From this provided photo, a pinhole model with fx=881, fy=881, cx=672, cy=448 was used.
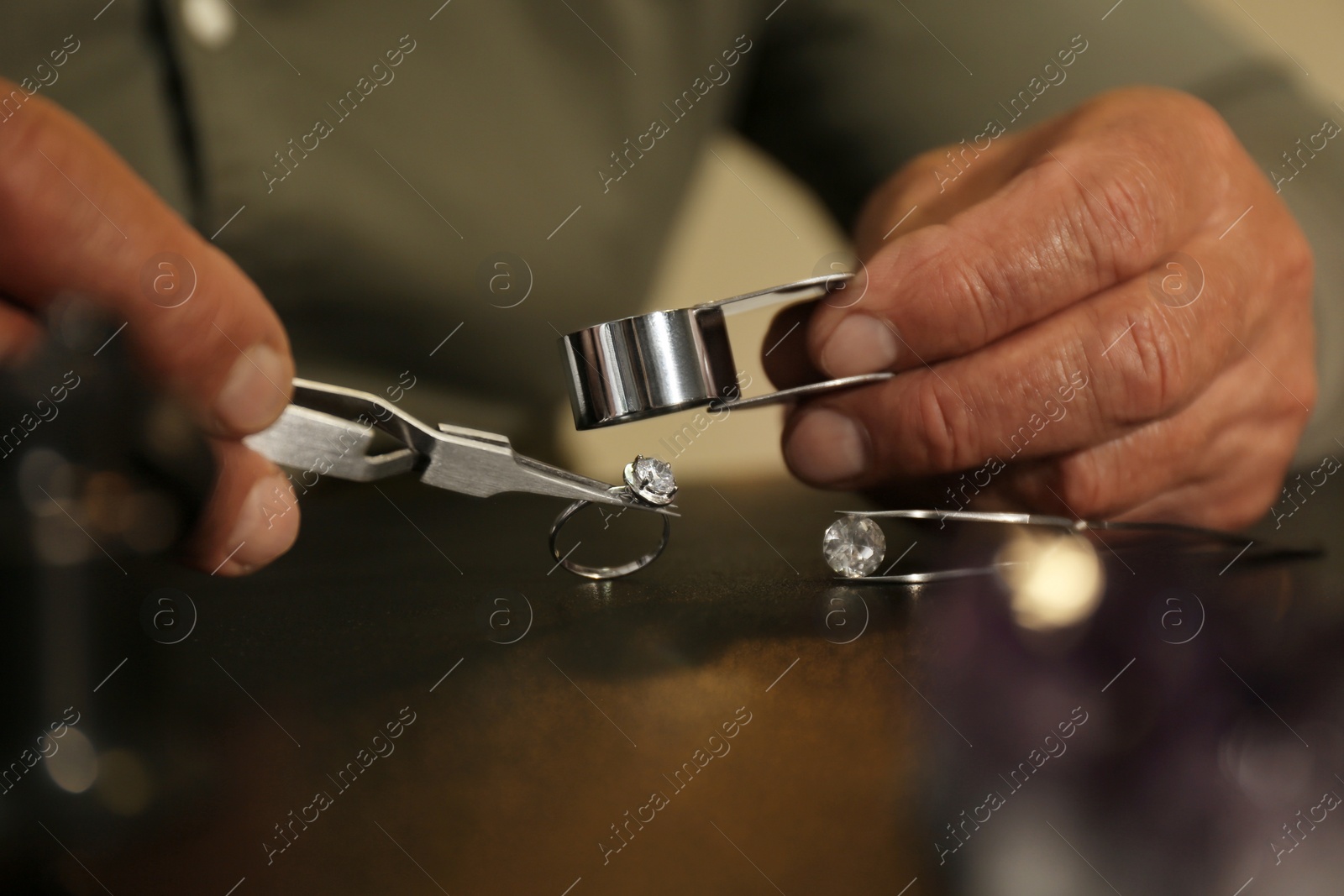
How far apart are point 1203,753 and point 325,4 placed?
3.01 ft

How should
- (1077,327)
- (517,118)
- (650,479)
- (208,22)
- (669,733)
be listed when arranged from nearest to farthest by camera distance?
(669,733), (650,479), (1077,327), (208,22), (517,118)

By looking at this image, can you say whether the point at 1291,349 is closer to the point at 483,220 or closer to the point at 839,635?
the point at 839,635

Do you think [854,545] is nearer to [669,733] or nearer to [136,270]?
[669,733]

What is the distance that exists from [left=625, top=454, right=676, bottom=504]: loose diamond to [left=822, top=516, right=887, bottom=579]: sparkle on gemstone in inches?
3.2

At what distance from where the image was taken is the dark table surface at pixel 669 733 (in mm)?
214

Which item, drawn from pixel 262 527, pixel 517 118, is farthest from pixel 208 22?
pixel 262 527

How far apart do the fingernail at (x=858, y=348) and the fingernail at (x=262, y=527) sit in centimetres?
28

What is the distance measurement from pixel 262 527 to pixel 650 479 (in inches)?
7.0

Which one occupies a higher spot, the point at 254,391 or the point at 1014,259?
the point at 254,391

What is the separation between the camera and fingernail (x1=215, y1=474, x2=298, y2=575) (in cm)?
37

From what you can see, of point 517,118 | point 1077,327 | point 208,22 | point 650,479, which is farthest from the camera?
point 517,118

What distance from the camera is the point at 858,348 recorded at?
47 cm

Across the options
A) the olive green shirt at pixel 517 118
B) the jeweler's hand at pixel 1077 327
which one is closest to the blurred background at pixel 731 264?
the olive green shirt at pixel 517 118

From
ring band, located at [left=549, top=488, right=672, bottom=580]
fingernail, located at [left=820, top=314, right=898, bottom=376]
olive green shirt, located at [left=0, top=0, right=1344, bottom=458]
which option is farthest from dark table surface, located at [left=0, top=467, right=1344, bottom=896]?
olive green shirt, located at [left=0, top=0, right=1344, bottom=458]
